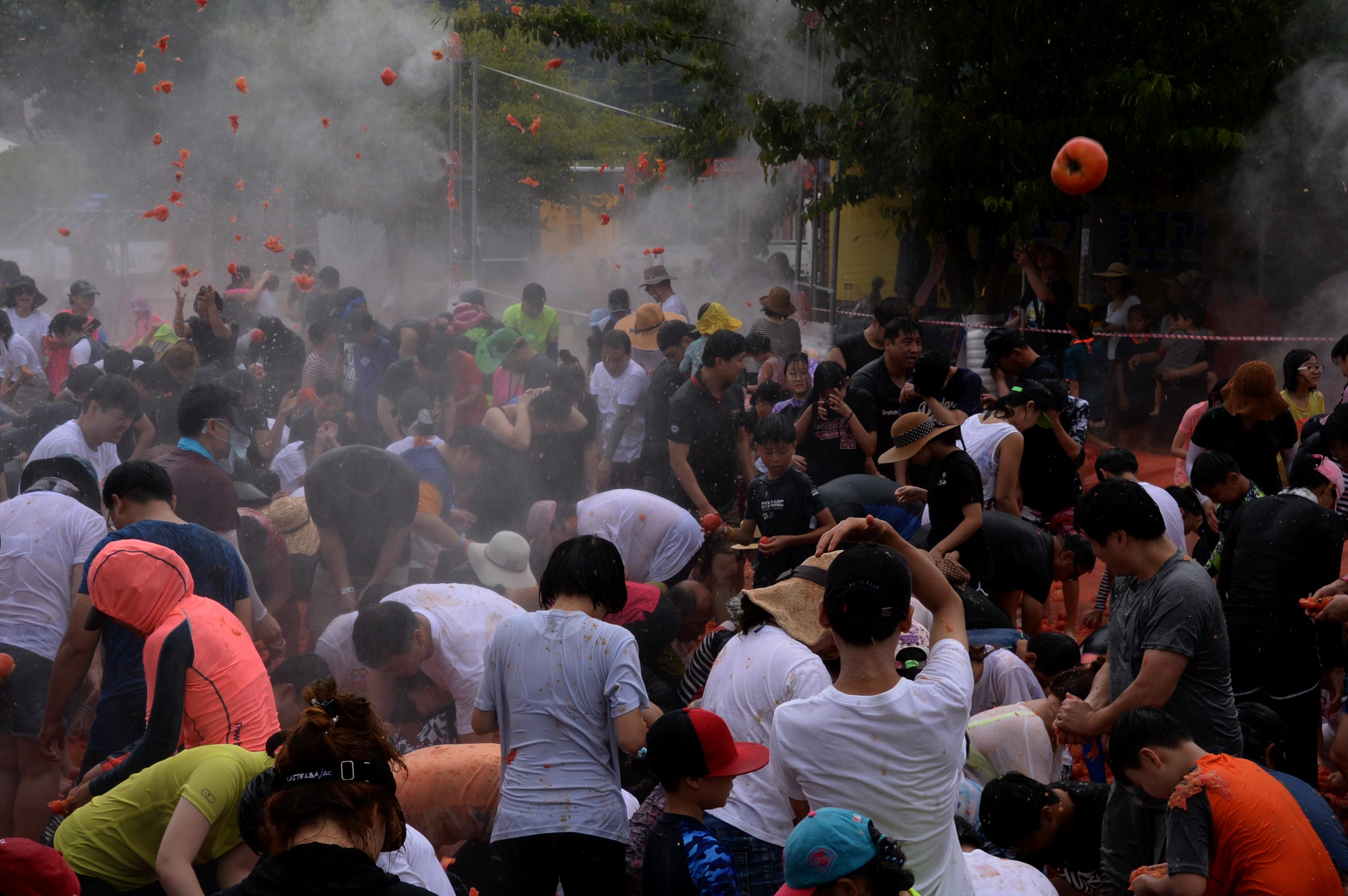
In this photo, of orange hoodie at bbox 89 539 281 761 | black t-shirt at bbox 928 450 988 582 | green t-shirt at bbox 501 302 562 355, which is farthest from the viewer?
green t-shirt at bbox 501 302 562 355

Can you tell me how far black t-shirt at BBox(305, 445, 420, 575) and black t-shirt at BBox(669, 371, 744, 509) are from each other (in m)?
1.57

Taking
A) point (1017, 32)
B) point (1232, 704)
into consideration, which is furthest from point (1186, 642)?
point (1017, 32)

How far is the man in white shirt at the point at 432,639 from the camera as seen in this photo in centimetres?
415

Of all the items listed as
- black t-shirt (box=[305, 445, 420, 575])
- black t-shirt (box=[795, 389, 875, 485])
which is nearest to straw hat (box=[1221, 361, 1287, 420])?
black t-shirt (box=[795, 389, 875, 485])

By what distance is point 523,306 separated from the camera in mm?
10227

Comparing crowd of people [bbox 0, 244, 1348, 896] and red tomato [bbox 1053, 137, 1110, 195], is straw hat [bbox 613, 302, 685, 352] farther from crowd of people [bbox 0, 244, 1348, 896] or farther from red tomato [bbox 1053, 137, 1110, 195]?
red tomato [bbox 1053, 137, 1110, 195]

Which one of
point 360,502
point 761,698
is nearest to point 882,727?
point 761,698

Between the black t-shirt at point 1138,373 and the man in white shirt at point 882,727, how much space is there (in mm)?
9737

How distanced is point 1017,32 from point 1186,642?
849 centimetres

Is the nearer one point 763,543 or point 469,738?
point 469,738

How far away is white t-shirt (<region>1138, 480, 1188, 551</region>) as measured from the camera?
17.6ft

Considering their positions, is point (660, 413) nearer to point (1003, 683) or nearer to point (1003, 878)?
point (1003, 683)

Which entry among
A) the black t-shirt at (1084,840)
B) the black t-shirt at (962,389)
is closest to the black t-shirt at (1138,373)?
the black t-shirt at (962,389)

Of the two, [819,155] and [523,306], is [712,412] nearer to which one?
[523,306]
